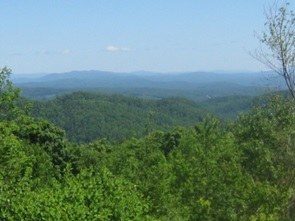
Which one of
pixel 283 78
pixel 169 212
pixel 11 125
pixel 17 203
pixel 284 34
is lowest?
pixel 169 212

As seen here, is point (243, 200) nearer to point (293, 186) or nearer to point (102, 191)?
point (293, 186)

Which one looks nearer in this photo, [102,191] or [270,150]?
[102,191]

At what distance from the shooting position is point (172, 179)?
3559 cm

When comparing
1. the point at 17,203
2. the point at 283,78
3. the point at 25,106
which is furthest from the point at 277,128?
the point at 17,203

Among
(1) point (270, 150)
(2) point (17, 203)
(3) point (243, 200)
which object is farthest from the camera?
(1) point (270, 150)

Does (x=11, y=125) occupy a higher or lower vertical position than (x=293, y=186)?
higher

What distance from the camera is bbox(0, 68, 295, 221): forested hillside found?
20.9m

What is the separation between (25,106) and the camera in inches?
1329

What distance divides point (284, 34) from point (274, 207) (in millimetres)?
9009

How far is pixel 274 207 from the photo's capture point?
1065 inches

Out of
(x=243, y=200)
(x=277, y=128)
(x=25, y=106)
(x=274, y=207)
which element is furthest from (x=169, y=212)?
(x=277, y=128)

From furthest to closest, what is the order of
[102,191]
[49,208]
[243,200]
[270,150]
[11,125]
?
[270,150]
[11,125]
[243,200]
[102,191]
[49,208]

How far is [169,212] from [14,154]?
934 cm

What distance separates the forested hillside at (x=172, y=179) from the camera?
20.9 m
